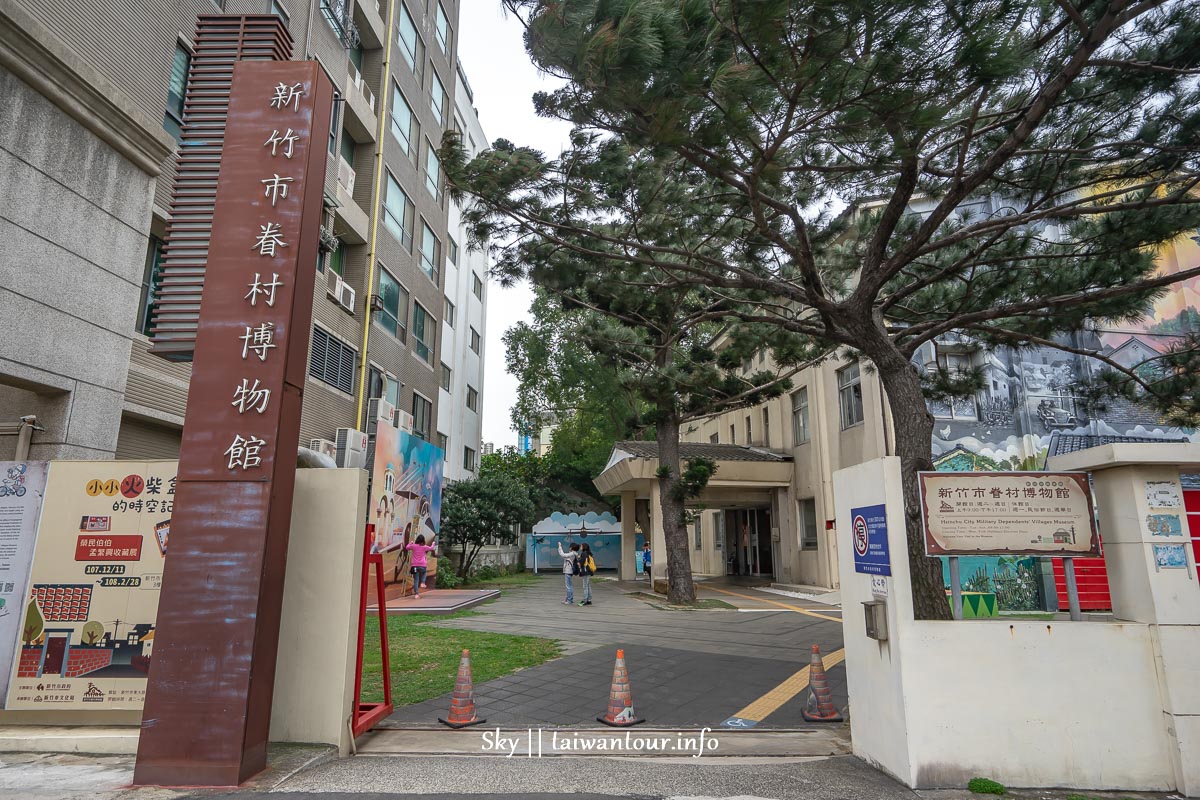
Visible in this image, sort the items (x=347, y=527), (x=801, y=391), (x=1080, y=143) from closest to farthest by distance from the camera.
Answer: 1. (x=347, y=527)
2. (x=1080, y=143)
3. (x=801, y=391)

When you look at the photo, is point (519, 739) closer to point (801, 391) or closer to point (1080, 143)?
point (1080, 143)

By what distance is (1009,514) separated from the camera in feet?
16.9

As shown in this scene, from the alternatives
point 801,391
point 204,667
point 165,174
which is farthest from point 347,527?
point 801,391

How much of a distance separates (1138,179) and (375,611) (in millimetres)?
13948

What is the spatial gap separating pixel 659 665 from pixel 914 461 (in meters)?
4.61

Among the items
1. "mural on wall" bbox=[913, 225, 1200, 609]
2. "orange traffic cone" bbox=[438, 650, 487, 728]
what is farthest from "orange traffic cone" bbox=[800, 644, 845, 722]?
"mural on wall" bbox=[913, 225, 1200, 609]

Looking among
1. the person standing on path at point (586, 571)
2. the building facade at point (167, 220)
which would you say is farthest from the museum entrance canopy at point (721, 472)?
the building facade at point (167, 220)

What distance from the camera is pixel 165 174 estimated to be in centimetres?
1021

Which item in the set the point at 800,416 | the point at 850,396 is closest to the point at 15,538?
the point at 850,396

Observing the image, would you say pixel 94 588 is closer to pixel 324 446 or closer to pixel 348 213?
pixel 324 446

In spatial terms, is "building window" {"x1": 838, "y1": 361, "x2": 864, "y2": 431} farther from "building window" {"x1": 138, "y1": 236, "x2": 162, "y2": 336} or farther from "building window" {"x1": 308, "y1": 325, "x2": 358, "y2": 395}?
"building window" {"x1": 138, "y1": 236, "x2": 162, "y2": 336}

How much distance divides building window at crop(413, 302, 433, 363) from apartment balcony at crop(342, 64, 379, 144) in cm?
524

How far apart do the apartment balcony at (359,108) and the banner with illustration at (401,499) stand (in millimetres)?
7471

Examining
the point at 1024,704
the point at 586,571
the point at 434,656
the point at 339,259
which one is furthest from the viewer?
the point at 339,259
